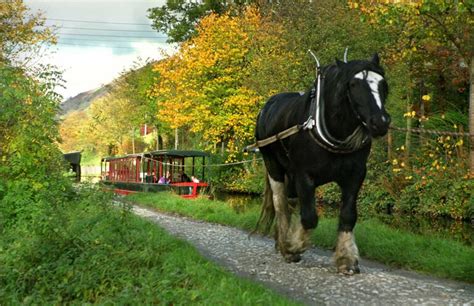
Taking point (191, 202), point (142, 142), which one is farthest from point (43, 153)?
point (142, 142)

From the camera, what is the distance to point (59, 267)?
505 cm

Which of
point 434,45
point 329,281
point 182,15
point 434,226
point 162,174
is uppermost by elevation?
point 182,15

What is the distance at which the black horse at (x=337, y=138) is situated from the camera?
5.06m

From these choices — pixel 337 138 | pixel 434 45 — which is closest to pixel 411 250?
pixel 337 138

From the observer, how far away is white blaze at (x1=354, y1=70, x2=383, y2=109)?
4.97 meters

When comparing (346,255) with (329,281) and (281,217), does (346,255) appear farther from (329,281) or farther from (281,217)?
(281,217)

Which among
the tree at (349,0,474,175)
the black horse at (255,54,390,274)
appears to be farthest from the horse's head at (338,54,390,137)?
the tree at (349,0,474,175)

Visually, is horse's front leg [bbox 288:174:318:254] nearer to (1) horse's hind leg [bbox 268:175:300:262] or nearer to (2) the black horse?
(2) the black horse

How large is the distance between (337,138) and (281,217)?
1.91 meters

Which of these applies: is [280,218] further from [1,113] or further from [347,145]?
[1,113]

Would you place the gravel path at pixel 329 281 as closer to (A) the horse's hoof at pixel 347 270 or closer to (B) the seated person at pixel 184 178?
(A) the horse's hoof at pixel 347 270

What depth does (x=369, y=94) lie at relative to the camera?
4.98 m

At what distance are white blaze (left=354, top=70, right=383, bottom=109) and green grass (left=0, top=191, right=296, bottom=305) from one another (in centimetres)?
207

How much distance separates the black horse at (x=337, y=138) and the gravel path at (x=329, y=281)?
28 centimetres
